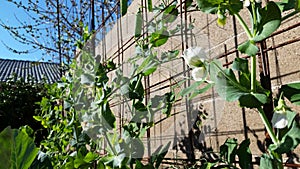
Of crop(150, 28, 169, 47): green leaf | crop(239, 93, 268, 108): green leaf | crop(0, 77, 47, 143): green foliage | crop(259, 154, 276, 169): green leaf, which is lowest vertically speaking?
crop(259, 154, 276, 169): green leaf

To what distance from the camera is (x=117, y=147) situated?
1.23 meters

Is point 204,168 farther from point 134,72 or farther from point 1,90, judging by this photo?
point 1,90

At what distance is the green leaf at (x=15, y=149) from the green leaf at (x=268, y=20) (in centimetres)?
44

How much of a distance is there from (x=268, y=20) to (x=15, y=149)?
49 cm

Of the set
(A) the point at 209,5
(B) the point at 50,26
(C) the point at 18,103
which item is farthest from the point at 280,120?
(C) the point at 18,103

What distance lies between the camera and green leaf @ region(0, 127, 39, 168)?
1.39ft

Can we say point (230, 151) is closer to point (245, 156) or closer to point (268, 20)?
point (245, 156)

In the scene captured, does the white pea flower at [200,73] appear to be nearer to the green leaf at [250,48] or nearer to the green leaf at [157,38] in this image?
the green leaf at [250,48]

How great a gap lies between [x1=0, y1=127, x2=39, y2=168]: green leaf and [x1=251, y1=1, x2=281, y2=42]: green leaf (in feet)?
1.45

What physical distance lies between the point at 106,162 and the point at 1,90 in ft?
22.1

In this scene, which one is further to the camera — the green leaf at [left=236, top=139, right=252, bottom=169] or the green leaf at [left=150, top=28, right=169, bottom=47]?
the green leaf at [left=150, top=28, right=169, bottom=47]

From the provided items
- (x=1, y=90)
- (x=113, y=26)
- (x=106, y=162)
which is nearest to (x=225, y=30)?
(x=106, y=162)

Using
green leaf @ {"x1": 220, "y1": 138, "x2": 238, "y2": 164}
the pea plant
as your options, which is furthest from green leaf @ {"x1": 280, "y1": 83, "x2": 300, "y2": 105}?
green leaf @ {"x1": 220, "y1": 138, "x2": 238, "y2": 164}

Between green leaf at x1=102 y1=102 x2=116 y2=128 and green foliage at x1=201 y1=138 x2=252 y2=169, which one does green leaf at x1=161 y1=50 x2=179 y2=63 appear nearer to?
green leaf at x1=102 y1=102 x2=116 y2=128
